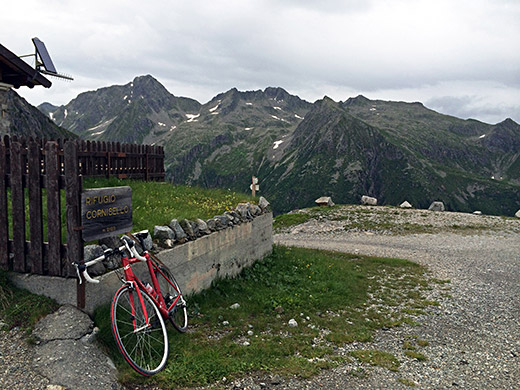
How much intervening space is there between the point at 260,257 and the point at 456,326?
27.2 feet

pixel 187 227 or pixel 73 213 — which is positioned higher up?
pixel 73 213

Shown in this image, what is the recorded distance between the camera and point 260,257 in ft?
53.5

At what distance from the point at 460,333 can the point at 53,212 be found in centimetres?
1086

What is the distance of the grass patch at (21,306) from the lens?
6.93 metres

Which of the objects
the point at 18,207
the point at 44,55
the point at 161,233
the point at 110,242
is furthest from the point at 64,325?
the point at 44,55

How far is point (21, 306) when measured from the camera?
7.23 metres

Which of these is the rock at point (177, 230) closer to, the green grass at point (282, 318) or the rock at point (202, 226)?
the rock at point (202, 226)

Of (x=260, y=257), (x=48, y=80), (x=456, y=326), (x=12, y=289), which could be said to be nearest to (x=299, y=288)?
(x=260, y=257)

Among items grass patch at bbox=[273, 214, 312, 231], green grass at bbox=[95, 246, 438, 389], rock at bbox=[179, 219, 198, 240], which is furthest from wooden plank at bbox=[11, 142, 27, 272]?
grass patch at bbox=[273, 214, 312, 231]

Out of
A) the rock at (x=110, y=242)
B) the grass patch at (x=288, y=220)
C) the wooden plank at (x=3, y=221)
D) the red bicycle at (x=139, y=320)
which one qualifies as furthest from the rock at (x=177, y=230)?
the grass patch at (x=288, y=220)

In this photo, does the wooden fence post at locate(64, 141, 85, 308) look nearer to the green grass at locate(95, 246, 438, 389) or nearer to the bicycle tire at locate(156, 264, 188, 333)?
the green grass at locate(95, 246, 438, 389)

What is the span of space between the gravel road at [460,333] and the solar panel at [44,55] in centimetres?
2015

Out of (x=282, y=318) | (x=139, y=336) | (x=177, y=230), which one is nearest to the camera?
(x=139, y=336)

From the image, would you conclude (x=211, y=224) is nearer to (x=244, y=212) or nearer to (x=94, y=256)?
(x=244, y=212)
